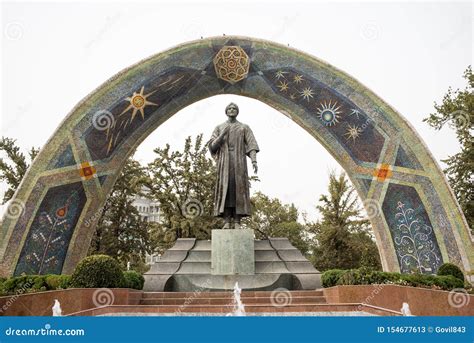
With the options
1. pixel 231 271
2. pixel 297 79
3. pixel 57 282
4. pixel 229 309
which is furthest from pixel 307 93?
pixel 57 282

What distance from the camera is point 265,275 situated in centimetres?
1085

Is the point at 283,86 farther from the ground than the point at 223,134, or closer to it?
farther from the ground

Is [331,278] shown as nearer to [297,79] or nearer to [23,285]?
[23,285]

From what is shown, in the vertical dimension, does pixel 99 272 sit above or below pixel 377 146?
below

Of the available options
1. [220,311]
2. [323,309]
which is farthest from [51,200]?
[323,309]

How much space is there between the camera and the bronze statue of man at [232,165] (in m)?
11.5

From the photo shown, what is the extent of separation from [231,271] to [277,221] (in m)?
22.3

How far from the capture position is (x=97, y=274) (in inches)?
339

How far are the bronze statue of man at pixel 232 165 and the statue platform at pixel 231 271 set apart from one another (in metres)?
0.70

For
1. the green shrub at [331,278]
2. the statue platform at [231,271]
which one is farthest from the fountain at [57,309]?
the green shrub at [331,278]

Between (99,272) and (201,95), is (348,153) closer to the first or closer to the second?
(201,95)

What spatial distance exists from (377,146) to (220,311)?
1033 centimetres

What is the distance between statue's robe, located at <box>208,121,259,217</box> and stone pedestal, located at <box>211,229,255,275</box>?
2.34 feet

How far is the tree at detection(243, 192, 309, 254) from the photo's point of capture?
30.7 m
